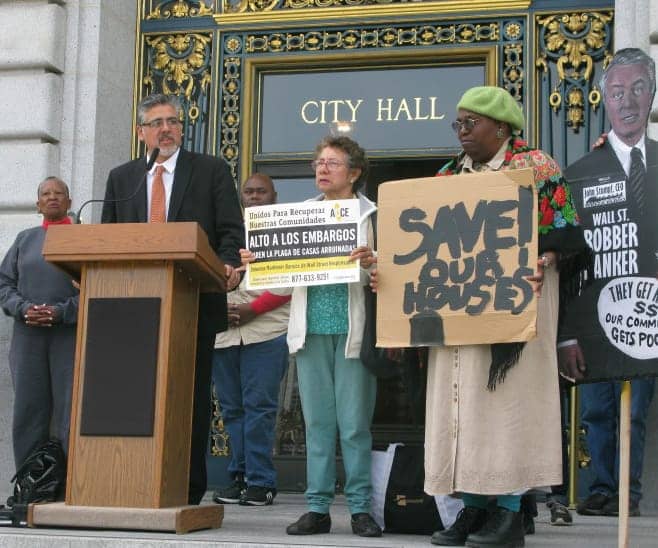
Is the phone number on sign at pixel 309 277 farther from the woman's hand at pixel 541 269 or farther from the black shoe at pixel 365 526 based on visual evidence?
the black shoe at pixel 365 526

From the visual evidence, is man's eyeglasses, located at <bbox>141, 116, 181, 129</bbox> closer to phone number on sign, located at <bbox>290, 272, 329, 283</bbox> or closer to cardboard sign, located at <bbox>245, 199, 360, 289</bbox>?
cardboard sign, located at <bbox>245, 199, 360, 289</bbox>

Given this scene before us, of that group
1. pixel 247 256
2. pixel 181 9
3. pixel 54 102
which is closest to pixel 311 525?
pixel 247 256

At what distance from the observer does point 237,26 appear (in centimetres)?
984

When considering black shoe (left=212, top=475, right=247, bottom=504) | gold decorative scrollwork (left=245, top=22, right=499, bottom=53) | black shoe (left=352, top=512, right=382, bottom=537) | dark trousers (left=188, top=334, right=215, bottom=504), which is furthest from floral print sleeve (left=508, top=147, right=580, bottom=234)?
gold decorative scrollwork (left=245, top=22, right=499, bottom=53)

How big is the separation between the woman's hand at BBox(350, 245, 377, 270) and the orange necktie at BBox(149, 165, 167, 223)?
1.18 m

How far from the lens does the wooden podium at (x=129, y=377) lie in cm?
591

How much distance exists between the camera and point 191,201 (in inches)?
265

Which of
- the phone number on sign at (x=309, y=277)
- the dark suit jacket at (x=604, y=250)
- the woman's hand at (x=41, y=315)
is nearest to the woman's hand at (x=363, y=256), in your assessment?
the phone number on sign at (x=309, y=277)

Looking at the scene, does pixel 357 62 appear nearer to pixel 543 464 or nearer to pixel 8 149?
pixel 8 149

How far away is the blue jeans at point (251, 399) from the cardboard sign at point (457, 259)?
241 centimetres

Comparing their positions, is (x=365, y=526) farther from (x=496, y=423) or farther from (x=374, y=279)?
(x=374, y=279)

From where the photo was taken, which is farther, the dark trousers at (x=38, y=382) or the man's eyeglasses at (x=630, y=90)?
the dark trousers at (x=38, y=382)

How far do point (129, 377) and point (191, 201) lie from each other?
1.17 m

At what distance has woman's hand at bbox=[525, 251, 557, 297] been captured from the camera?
18.7ft
